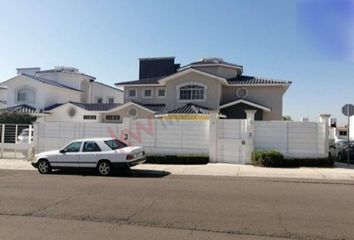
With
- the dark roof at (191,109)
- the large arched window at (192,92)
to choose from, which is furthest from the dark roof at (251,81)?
the dark roof at (191,109)

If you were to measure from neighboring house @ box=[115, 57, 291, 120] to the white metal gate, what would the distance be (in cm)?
981

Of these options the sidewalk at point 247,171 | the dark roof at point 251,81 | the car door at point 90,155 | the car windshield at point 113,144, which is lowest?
the sidewalk at point 247,171

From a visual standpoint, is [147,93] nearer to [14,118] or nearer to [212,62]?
[212,62]

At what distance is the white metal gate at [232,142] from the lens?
18484 millimetres

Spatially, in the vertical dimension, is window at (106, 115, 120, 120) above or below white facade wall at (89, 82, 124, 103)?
below

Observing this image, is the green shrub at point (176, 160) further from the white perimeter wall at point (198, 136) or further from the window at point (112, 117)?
the window at point (112, 117)

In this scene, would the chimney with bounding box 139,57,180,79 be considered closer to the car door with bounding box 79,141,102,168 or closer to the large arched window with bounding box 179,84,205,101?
the large arched window with bounding box 179,84,205,101

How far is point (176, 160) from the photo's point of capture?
746 inches

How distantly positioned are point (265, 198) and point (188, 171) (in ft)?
21.9

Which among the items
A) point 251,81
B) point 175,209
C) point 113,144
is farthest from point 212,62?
point 175,209

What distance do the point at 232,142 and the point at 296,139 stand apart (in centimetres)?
315

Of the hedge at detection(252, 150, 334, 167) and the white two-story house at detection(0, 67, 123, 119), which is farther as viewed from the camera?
the white two-story house at detection(0, 67, 123, 119)

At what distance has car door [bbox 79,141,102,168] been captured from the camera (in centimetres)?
1495

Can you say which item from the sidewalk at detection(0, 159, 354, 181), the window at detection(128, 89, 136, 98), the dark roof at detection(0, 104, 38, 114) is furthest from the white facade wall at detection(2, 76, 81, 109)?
the sidewalk at detection(0, 159, 354, 181)
